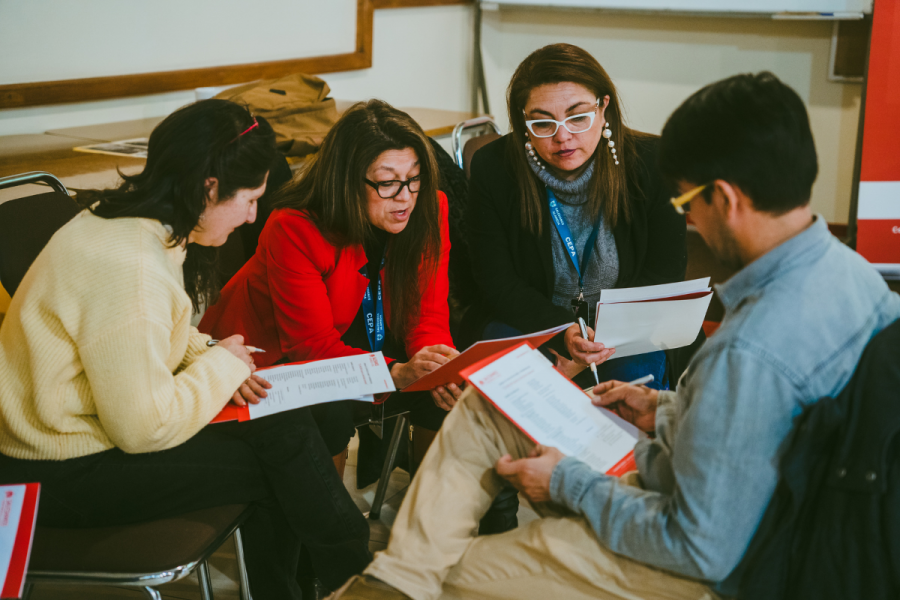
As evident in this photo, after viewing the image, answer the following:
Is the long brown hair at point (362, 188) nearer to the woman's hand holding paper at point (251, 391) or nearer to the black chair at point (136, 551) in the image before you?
the woman's hand holding paper at point (251, 391)

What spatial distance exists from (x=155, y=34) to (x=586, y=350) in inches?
89.1

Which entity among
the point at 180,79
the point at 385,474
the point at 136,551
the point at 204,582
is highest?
the point at 180,79

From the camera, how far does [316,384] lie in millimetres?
1429

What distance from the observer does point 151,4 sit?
9.55ft

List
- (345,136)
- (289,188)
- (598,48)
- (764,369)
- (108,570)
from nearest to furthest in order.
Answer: (764,369) → (108,570) → (345,136) → (289,188) → (598,48)

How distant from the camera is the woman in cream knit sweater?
3.97ft

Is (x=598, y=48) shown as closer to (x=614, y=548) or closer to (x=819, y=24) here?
(x=819, y=24)

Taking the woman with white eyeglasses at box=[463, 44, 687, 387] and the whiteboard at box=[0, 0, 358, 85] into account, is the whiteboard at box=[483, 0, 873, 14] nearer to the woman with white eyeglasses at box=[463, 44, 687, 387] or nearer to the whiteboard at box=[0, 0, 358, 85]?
the whiteboard at box=[0, 0, 358, 85]

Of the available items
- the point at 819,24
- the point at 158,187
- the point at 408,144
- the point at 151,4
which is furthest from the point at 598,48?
the point at 158,187

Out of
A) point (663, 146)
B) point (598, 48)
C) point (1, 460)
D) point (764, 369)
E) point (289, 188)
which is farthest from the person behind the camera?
point (598, 48)

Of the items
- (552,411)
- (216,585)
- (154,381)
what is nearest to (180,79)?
(216,585)

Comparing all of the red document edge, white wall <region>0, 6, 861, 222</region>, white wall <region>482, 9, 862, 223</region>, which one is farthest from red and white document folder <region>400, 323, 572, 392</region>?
white wall <region>482, 9, 862, 223</region>

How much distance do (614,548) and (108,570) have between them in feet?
2.59

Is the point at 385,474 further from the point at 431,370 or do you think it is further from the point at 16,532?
the point at 16,532
